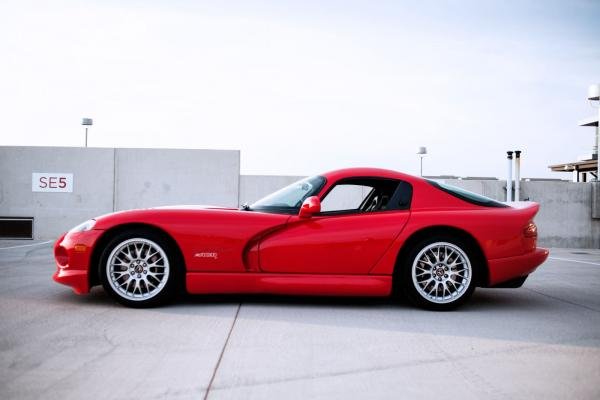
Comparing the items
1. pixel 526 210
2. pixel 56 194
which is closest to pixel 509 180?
pixel 526 210

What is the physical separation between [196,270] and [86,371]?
71.2 inches

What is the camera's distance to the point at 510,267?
494cm

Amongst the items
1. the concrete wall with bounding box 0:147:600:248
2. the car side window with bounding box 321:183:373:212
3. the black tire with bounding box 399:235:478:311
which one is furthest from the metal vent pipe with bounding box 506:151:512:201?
the black tire with bounding box 399:235:478:311

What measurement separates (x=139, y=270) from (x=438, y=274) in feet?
7.95

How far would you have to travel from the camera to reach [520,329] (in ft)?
13.6

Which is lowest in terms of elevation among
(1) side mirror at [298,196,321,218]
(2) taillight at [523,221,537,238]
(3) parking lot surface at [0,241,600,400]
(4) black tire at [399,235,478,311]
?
(3) parking lot surface at [0,241,600,400]

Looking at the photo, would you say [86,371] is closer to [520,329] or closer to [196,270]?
[196,270]

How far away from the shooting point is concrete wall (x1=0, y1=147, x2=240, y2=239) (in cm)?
1466

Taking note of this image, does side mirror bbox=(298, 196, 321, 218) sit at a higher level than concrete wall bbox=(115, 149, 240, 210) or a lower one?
lower

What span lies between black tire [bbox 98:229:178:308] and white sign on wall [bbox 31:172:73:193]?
11.0 metres

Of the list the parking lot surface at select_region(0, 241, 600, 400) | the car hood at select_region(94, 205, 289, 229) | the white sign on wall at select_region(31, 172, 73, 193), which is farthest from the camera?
the white sign on wall at select_region(31, 172, 73, 193)

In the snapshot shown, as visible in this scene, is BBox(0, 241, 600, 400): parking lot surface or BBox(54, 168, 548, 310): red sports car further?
BBox(54, 168, 548, 310): red sports car

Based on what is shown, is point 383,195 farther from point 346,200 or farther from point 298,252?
point 346,200

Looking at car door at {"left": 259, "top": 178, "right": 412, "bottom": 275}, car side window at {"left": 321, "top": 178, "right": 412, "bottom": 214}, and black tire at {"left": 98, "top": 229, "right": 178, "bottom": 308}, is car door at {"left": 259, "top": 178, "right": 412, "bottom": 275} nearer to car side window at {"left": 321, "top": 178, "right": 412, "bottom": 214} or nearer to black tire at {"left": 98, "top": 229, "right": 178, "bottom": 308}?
car side window at {"left": 321, "top": 178, "right": 412, "bottom": 214}
